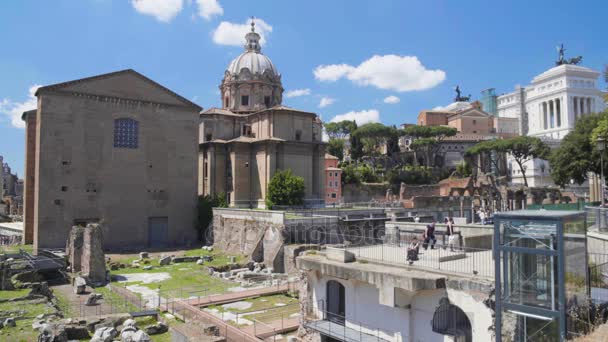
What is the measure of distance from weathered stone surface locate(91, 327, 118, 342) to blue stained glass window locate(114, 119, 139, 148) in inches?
→ 972

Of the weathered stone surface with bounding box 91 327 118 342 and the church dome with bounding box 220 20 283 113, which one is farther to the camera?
the church dome with bounding box 220 20 283 113

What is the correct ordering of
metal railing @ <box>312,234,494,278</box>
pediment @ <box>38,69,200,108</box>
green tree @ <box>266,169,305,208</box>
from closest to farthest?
metal railing @ <box>312,234,494,278</box>, pediment @ <box>38,69,200,108</box>, green tree @ <box>266,169,305,208</box>

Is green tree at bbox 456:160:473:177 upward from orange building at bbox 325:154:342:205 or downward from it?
upward

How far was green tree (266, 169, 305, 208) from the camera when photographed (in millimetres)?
38444

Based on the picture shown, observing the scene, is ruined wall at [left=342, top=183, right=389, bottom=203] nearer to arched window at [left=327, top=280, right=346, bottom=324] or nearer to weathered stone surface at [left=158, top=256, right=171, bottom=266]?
weathered stone surface at [left=158, top=256, right=171, bottom=266]

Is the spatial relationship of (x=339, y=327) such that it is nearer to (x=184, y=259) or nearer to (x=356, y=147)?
(x=184, y=259)

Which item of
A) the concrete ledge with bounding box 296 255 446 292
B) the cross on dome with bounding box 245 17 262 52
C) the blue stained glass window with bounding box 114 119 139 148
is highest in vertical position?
the cross on dome with bounding box 245 17 262 52

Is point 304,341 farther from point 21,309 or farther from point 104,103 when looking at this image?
point 104,103

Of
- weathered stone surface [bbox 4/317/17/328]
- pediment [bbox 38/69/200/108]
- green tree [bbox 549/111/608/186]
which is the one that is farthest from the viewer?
green tree [bbox 549/111/608/186]

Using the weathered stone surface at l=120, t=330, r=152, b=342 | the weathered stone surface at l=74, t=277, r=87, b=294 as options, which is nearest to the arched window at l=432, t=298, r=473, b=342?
the weathered stone surface at l=120, t=330, r=152, b=342

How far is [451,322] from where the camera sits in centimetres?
1020

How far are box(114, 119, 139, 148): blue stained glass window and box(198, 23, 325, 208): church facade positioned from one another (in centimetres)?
874

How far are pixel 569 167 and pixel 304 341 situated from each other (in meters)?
30.8

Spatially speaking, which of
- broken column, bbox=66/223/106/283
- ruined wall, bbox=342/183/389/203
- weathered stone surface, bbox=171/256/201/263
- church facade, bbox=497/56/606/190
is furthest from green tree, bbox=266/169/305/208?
church facade, bbox=497/56/606/190
